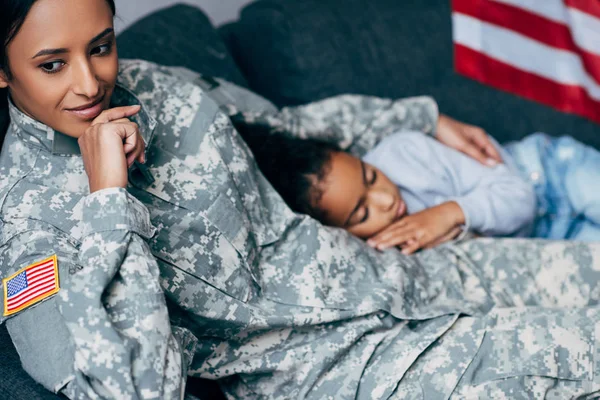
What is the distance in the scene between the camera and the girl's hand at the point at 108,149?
3.08ft

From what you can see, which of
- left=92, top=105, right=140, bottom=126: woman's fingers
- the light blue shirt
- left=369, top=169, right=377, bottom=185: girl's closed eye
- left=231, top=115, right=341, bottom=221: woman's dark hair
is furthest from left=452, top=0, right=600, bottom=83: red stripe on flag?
left=92, top=105, right=140, bottom=126: woman's fingers

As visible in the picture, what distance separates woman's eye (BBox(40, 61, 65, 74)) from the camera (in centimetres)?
95

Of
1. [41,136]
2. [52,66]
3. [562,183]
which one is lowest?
[562,183]

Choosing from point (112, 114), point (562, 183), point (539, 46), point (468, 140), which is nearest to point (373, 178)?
point (468, 140)

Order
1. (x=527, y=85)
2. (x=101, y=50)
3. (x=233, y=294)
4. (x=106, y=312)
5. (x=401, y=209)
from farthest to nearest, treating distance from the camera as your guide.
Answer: (x=527, y=85), (x=401, y=209), (x=233, y=294), (x=101, y=50), (x=106, y=312)

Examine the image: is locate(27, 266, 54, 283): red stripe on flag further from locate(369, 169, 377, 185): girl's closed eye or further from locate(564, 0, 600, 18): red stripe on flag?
locate(564, 0, 600, 18): red stripe on flag

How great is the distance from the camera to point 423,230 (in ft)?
4.85

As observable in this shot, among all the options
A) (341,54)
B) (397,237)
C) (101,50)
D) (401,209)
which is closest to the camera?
(101,50)

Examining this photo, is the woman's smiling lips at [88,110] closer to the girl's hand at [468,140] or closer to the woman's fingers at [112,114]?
the woman's fingers at [112,114]

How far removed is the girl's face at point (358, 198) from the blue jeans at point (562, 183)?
40 centimetres

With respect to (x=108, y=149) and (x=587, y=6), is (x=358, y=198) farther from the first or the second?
(x=587, y=6)

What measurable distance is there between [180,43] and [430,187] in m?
0.69

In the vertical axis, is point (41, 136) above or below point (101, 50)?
below

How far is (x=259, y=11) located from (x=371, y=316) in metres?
0.98
